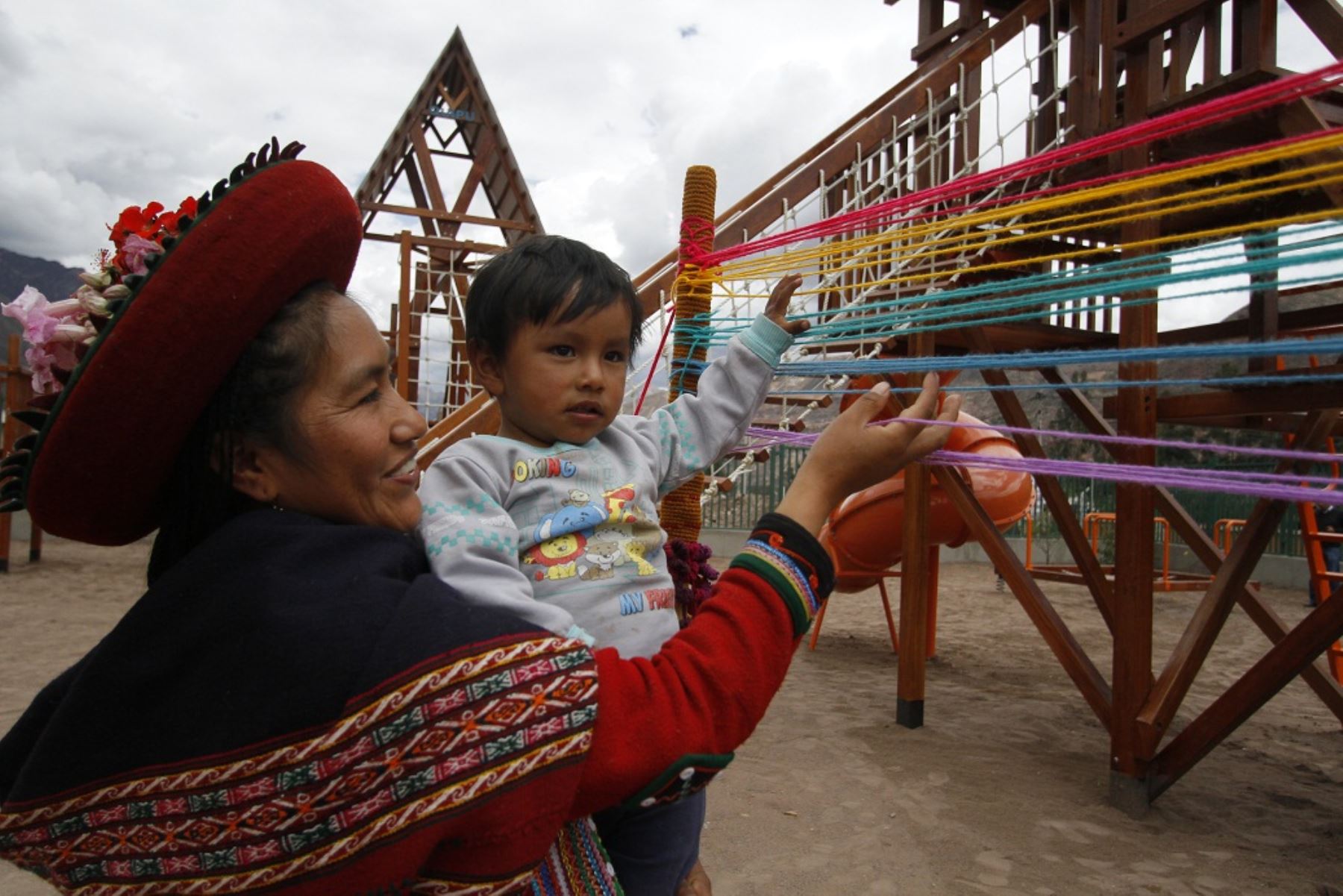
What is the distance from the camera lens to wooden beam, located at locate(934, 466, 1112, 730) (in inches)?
152

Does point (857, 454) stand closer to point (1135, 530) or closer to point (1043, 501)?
point (1135, 530)

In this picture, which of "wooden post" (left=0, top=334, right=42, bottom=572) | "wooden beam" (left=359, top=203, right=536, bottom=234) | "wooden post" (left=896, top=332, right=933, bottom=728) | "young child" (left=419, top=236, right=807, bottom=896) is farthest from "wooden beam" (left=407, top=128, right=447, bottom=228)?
"young child" (left=419, top=236, right=807, bottom=896)

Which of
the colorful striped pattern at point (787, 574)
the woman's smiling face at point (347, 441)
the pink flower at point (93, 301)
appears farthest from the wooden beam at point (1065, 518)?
the pink flower at point (93, 301)

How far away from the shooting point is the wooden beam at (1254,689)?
2982 mm

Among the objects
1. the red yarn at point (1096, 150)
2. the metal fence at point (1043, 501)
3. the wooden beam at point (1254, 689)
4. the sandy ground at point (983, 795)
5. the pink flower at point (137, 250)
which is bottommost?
the metal fence at point (1043, 501)

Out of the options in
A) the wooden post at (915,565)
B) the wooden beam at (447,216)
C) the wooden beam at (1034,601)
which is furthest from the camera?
the wooden beam at (447,216)

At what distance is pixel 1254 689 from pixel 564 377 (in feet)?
10.1

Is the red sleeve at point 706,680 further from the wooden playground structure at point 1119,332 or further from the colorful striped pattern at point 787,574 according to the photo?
the wooden playground structure at point 1119,332

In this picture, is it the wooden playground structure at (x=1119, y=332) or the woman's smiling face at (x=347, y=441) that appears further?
the wooden playground structure at (x=1119, y=332)

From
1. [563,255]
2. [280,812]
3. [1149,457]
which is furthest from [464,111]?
[280,812]

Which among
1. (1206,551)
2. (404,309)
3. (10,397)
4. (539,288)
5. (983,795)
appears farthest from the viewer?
(10,397)

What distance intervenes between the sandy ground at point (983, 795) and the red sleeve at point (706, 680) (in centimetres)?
248

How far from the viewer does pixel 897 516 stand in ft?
21.1

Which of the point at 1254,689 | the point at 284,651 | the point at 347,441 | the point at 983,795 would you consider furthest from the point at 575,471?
the point at 983,795
